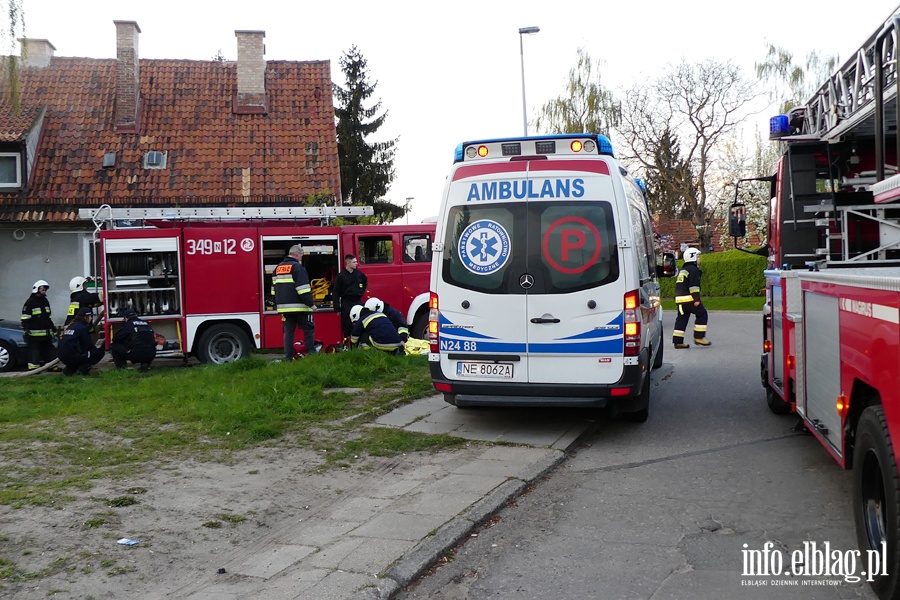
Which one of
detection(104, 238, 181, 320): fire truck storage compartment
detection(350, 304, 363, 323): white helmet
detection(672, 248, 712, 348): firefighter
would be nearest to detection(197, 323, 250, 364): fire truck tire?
detection(104, 238, 181, 320): fire truck storage compartment

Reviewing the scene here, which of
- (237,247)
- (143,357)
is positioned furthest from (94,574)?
(237,247)

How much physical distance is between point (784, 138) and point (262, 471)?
6386mm

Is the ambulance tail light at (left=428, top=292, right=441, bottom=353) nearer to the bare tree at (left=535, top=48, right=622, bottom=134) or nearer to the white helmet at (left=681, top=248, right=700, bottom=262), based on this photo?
the white helmet at (left=681, top=248, right=700, bottom=262)

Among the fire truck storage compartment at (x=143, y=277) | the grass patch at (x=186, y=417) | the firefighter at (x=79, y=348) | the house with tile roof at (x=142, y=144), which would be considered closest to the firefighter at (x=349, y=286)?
the grass patch at (x=186, y=417)

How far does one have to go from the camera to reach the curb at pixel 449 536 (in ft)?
13.6

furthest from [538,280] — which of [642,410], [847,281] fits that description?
[847,281]

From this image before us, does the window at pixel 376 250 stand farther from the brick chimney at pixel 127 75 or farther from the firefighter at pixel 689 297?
the brick chimney at pixel 127 75

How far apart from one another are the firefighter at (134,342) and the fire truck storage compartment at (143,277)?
0.67 metres

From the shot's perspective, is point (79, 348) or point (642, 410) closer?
point (642, 410)

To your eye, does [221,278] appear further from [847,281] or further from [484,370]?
[847,281]

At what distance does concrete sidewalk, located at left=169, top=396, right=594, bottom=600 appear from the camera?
4.18 metres

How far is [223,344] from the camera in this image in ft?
45.8

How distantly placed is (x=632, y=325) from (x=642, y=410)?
1348mm

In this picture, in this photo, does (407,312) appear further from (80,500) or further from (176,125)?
(176,125)
